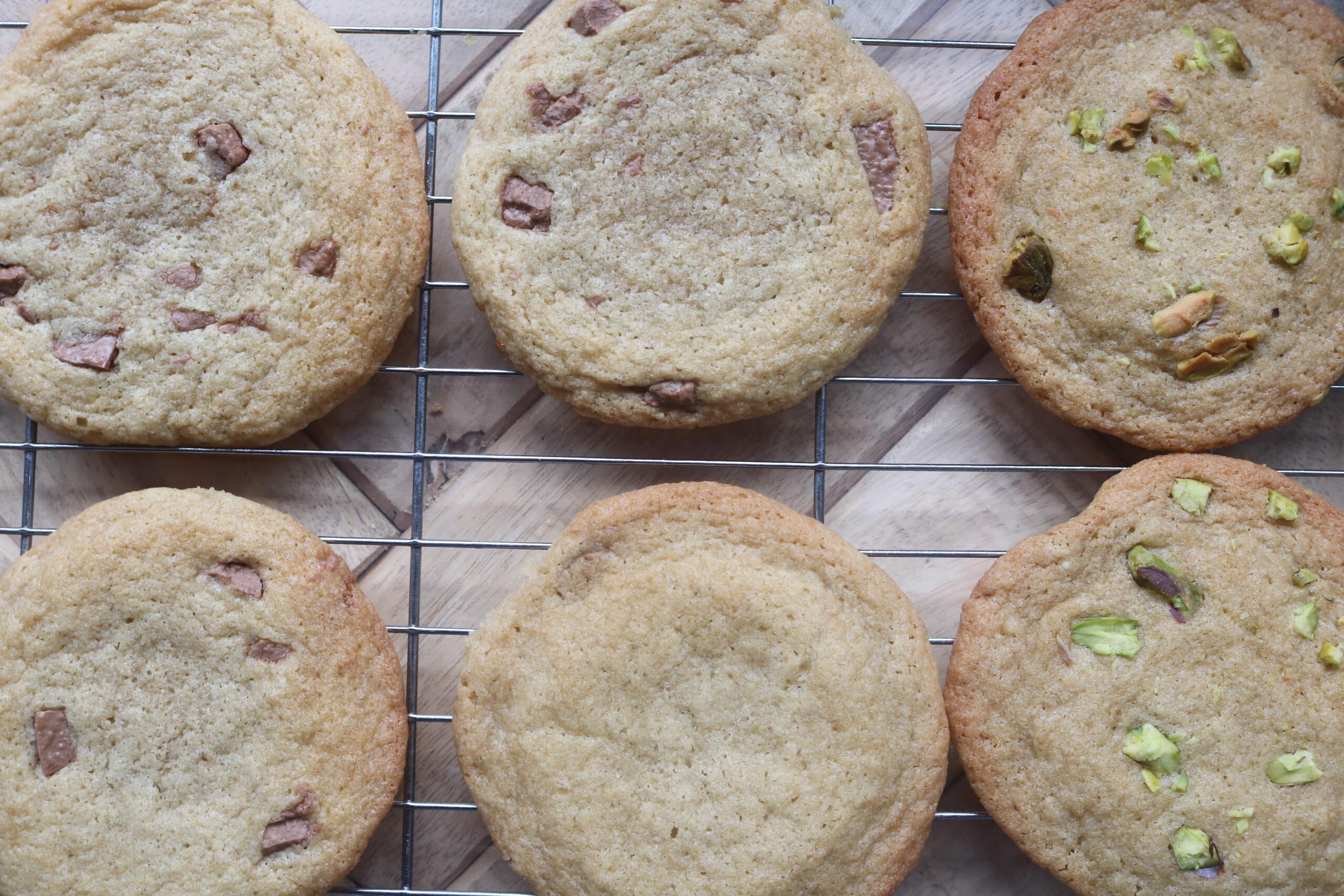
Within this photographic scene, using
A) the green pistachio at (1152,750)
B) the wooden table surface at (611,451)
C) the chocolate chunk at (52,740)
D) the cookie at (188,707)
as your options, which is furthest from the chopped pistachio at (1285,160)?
Result: the chocolate chunk at (52,740)

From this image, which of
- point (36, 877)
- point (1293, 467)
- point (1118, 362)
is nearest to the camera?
point (36, 877)

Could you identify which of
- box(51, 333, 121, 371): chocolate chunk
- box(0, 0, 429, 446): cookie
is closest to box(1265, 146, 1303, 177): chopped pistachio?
box(0, 0, 429, 446): cookie

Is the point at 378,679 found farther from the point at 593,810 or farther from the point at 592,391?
the point at 592,391

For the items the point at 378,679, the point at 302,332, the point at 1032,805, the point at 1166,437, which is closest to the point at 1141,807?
the point at 1032,805

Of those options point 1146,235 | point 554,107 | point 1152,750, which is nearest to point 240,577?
point 554,107

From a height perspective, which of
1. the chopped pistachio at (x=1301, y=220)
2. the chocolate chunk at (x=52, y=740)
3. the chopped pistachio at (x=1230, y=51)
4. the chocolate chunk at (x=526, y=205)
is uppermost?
the chopped pistachio at (x=1230, y=51)

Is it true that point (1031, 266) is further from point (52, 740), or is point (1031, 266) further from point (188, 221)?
point (52, 740)

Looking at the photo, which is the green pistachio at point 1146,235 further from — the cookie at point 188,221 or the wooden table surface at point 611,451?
the cookie at point 188,221

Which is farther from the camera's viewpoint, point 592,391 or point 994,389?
point 994,389
